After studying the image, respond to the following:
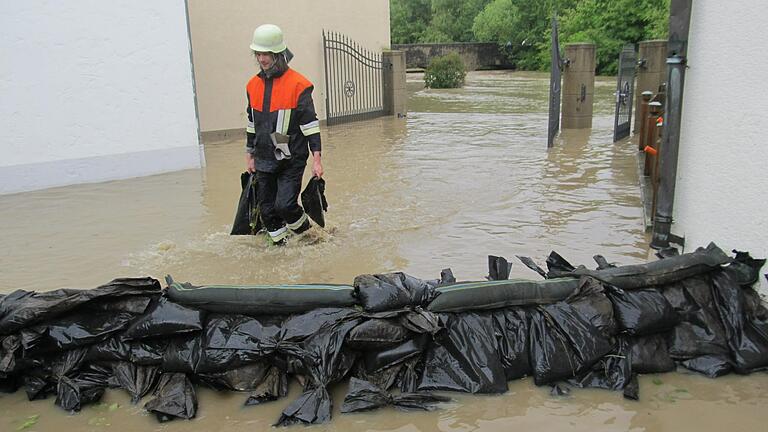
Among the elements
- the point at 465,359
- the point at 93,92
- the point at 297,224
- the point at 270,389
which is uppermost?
the point at 93,92

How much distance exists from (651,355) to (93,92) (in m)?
7.74

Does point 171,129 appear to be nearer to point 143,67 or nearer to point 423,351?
point 143,67

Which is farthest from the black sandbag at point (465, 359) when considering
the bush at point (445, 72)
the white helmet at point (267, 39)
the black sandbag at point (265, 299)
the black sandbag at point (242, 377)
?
the bush at point (445, 72)

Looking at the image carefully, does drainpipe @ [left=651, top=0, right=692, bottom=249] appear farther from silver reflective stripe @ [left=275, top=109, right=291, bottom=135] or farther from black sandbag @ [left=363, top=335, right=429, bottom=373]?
silver reflective stripe @ [left=275, top=109, right=291, bottom=135]

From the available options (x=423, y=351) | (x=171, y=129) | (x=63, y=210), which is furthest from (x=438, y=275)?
(x=171, y=129)

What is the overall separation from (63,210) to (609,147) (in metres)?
8.27

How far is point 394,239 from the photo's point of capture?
6.34 meters

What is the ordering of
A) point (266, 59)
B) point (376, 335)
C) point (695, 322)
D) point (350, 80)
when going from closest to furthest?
point (376, 335) < point (695, 322) < point (266, 59) < point (350, 80)

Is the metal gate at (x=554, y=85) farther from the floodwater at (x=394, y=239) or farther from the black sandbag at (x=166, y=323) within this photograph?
the black sandbag at (x=166, y=323)

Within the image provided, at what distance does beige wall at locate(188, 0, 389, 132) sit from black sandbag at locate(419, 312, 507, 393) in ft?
33.6

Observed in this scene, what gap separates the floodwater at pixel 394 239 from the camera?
11.3 feet

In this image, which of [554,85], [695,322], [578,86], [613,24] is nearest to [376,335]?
[695,322]

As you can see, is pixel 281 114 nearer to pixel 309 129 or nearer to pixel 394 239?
pixel 309 129

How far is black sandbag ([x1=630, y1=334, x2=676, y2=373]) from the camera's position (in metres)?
3.73
